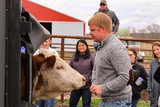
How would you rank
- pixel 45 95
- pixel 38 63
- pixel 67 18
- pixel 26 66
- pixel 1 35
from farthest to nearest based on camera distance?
pixel 67 18, pixel 45 95, pixel 38 63, pixel 26 66, pixel 1 35

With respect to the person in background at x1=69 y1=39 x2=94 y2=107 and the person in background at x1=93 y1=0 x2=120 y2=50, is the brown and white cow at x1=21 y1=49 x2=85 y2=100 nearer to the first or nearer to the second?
the person in background at x1=69 y1=39 x2=94 y2=107

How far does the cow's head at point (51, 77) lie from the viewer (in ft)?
10.2

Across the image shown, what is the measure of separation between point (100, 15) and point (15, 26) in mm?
1798

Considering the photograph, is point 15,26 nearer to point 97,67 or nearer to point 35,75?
point 35,75

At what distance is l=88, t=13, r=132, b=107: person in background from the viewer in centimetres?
348

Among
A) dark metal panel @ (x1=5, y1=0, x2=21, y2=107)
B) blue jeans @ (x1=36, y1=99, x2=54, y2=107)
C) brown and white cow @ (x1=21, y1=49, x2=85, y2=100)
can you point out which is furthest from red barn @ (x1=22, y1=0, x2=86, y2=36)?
dark metal panel @ (x1=5, y1=0, x2=21, y2=107)

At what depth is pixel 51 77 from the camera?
3.21m

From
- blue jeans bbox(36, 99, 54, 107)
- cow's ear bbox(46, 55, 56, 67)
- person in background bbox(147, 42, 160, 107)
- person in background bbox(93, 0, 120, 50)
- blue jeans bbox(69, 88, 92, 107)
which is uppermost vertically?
person in background bbox(93, 0, 120, 50)

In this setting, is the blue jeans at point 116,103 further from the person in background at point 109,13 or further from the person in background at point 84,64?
the person in background at point 109,13

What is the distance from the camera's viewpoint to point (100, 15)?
11.6 feet

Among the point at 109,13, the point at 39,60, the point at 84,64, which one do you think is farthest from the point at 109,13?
the point at 39,60

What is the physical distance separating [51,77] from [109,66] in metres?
0.63

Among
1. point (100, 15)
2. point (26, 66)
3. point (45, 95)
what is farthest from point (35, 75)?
point (100, 15)

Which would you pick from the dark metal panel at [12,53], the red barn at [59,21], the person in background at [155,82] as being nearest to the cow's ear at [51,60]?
the dark metal panel at [12,53]
